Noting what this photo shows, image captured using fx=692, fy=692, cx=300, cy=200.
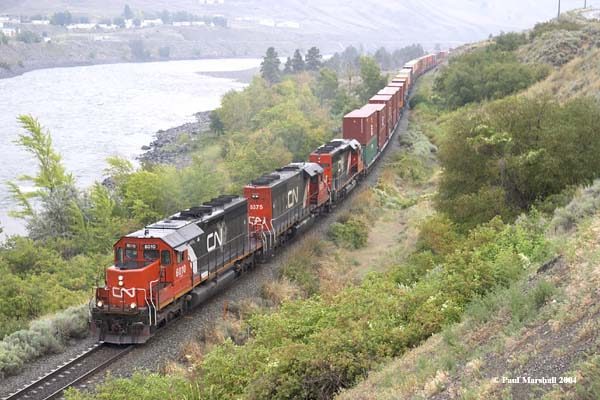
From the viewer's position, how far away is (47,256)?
36750mm

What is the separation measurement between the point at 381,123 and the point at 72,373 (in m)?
39.0

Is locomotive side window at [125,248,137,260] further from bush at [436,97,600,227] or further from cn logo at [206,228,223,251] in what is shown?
bush at [436,97,600,227]

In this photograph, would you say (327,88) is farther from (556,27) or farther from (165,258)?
(165,258)

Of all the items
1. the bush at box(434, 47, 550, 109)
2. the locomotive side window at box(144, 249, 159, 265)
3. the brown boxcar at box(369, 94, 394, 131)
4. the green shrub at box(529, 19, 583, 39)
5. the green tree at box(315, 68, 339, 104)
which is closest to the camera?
the locomotive side window at box(144, 249, 159, 265)

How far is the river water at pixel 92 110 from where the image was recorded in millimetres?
67500

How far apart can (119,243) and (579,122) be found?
16.8 meters

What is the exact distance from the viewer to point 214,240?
80.0 feet

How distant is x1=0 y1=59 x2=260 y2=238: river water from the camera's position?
67.5m

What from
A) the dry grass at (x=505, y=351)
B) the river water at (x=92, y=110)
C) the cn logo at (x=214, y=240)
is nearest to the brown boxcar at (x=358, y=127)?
the cn logo at (x=214, y=240)

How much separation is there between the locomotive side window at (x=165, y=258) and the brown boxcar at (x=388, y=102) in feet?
125

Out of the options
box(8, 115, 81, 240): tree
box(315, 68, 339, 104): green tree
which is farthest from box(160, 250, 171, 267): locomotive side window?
box(315, 68, 339, 104): green tree

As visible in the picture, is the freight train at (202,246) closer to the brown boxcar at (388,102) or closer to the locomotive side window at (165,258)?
the locomotive side window at (165,258)

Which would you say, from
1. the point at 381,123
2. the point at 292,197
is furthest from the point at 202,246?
the point at 381,123

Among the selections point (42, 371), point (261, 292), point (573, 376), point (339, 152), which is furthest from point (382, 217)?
point (573, 376)
